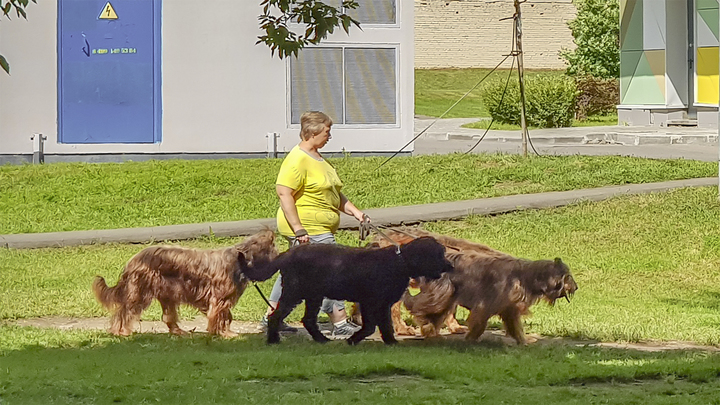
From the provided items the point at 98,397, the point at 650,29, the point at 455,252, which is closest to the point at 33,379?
the point at 98,397

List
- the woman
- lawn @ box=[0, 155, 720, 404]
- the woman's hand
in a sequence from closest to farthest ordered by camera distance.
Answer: lawn @ box=[0, 155, 720, 404] < the woman's hand < the woman

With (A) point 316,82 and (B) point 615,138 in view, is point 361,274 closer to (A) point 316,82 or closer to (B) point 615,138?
(A) point 316,82

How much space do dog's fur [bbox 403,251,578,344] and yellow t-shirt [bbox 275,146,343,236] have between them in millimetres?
825

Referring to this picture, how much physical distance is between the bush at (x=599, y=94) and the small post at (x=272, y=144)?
59.9 feet

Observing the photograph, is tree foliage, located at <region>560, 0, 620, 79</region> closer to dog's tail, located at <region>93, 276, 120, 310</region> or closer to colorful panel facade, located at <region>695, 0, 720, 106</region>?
colorful panel facade, located at <region>695, 0, 720, 106</region>

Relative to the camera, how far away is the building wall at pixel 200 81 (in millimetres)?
19594

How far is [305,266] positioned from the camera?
7.49 m

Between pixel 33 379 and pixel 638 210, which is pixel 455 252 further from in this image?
pixel 638 210

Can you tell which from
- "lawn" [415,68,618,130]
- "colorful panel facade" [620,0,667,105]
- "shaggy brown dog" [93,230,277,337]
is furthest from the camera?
"lawn" [415,68,618,130]

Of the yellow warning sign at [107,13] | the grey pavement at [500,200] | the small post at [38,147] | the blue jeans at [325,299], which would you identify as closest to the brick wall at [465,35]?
the grey pavement at [500,200]

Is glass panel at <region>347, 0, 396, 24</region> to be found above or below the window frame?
above

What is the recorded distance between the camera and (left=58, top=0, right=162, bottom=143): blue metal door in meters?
19.7

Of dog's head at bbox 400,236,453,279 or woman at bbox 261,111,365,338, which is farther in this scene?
woman at bbox 261,111,365,338

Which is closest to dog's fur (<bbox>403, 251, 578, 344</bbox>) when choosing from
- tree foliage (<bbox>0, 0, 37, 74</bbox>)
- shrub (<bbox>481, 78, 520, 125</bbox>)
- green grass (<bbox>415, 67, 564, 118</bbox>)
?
tree foliage (<bbox>0, 0, 37, 74</bbox>)
